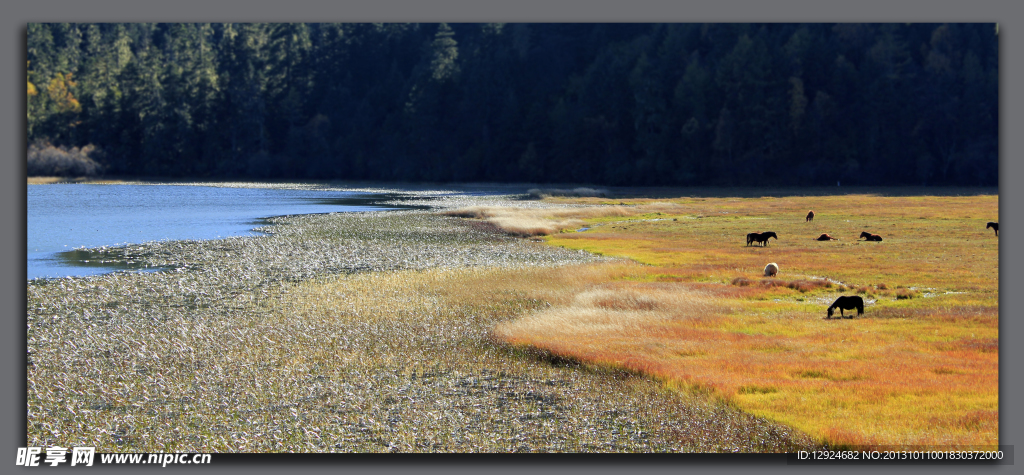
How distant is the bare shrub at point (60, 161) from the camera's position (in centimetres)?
11244

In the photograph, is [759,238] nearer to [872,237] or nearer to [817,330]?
[872,237]

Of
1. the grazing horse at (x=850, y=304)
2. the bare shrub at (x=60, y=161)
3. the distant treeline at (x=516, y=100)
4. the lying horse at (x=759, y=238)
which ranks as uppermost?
the distant treeline at (x=516, y=100)

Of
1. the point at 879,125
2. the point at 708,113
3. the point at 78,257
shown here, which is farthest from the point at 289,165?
the point at 78,257

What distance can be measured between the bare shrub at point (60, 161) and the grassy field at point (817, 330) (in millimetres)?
93035

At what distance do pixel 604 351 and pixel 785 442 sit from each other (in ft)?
22.9

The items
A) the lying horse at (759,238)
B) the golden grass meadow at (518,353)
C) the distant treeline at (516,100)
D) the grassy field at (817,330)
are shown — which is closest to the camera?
the golden grass meadow at (518,353)

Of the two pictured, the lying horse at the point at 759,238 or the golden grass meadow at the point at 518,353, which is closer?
the golden grass meadow at the point at 518,353

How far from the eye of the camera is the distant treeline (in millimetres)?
100188

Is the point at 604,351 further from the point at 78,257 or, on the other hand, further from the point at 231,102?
the point at 231,102

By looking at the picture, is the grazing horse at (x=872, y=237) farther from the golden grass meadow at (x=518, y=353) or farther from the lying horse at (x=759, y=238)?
the lying horse at (x=759, y=238)

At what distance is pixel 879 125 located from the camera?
327 feet

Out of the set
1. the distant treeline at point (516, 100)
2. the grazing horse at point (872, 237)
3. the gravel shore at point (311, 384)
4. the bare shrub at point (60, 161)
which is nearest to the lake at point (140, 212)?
the bare shrub at point (60, 161)

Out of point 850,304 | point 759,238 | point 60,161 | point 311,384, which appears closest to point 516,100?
point 60,161

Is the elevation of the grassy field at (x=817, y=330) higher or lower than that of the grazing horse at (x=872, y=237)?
lower
